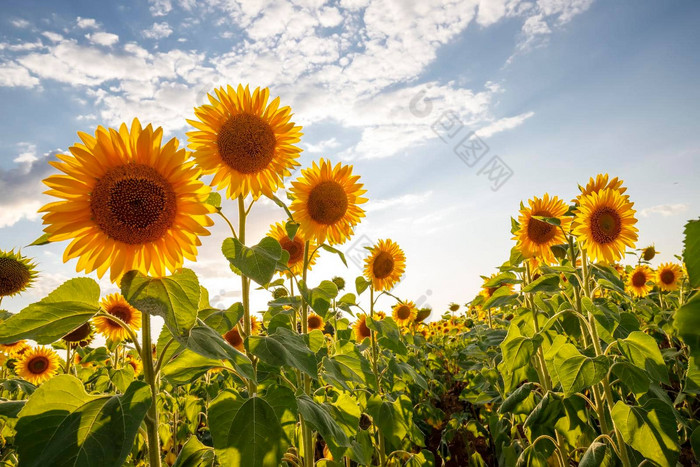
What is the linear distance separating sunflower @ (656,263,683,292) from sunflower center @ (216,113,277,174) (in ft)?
29.7

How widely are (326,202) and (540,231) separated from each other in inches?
84.2

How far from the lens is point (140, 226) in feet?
5.85

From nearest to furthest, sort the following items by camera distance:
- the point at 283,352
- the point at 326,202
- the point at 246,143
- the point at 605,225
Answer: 1. the point at 283,352
2. the point at 246,143
3. the point at 605,225
4. the point at 326,202

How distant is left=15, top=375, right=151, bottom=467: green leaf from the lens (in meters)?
1.38

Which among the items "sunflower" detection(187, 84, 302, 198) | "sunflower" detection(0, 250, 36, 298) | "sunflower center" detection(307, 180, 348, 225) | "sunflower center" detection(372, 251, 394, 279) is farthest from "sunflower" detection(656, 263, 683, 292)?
"sunflower" detection(0, 250, 36, 298)

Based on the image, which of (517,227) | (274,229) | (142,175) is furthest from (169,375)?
(517,227)

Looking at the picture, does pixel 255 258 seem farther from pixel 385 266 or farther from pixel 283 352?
pixel 385 266

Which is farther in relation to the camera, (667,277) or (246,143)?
(667,277)

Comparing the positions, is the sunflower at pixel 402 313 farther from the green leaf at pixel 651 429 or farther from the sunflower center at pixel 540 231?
the green leaf at pixel 651 429

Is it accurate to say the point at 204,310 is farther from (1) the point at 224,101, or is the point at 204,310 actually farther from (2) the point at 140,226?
(1) the point at 224,101

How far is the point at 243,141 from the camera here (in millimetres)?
2600

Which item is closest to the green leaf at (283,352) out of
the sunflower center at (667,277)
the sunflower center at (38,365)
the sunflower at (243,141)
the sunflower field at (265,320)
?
the sunflower field at (265,320)

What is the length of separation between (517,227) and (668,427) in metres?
1.97

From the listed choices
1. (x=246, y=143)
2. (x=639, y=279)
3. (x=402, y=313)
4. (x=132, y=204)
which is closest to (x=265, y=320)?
(x=246, y=143)
